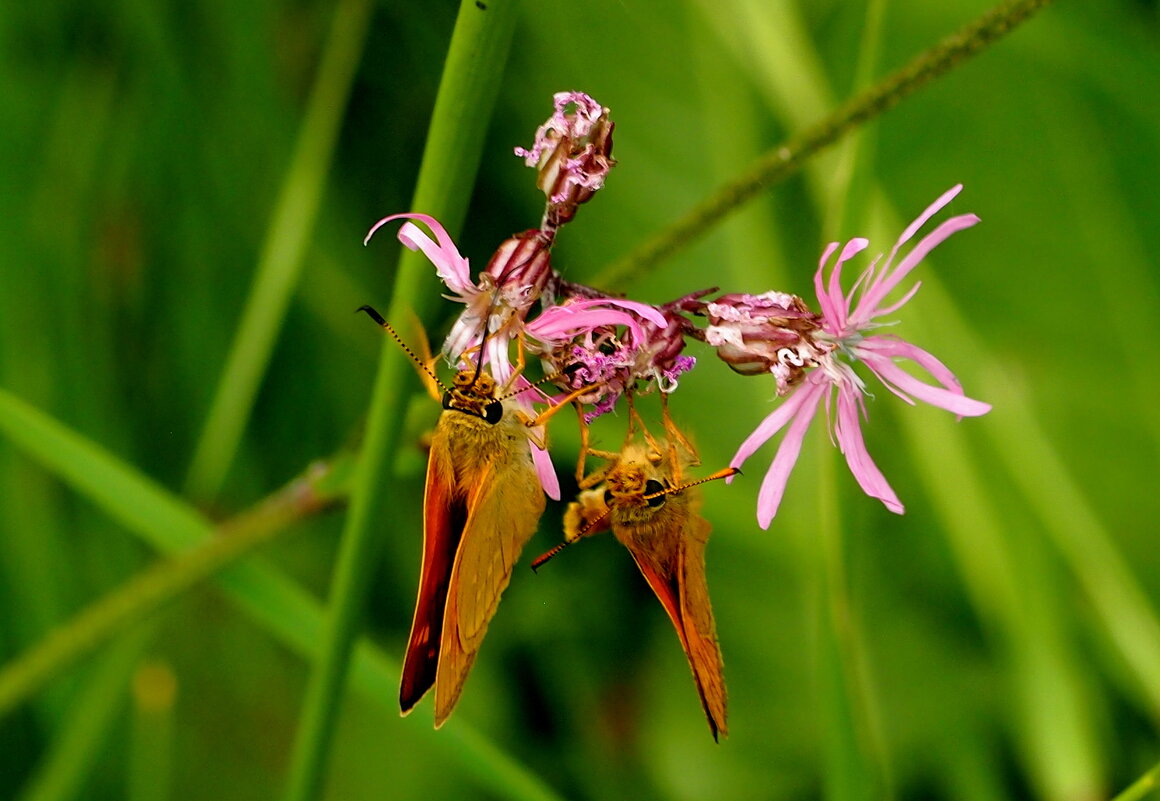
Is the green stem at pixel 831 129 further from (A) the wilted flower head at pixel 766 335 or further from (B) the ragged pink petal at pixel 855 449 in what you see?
(B) the ragged pink petal at pixel 855 449

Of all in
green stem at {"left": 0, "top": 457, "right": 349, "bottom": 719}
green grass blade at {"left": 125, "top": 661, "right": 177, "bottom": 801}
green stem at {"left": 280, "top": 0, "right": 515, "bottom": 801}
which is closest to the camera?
green stem at {"left": 280, "top": 0, "right": 515, "bottom": 801}

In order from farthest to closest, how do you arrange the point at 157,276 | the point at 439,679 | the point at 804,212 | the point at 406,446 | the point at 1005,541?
the point at 804,212 → the point at 157,276 → the point at 1005,541 → the point at 406,446 → the point at 439,679

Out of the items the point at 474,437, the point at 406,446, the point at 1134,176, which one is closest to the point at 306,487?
the point at 406,446

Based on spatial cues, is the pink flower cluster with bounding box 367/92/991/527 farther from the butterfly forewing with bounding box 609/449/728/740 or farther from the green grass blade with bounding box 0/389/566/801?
the green grass blade with bounding box 0/389/566/801

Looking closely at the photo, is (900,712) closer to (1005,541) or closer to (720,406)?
(1005,541)

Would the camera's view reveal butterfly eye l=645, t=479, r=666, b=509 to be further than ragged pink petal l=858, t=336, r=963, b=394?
Yes

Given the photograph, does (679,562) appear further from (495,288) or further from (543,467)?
(495,288)

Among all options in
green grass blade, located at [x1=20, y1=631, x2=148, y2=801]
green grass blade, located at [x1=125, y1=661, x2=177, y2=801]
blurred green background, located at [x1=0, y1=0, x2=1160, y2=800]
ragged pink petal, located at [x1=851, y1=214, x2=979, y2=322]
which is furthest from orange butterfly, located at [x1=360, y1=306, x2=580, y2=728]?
green grass blade, located at [x1=125, y1=661, x2=177, y2=801]
